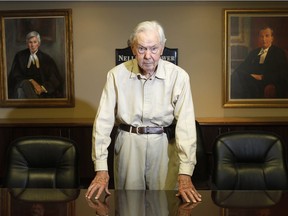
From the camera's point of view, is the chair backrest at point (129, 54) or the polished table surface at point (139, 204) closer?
the polished table surface at point (139, 204)

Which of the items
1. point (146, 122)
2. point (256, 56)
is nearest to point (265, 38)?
point (256, 56)

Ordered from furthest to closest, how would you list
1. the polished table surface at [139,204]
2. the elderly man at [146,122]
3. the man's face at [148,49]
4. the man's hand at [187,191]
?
1. the elderly man at [146,122]
2. the man's face at [148,49]
3. the man's hand at [187,191]
4. the polished table surface at [139,204]

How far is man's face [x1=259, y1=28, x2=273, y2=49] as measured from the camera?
14.5 feet

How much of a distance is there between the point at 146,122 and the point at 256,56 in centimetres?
267

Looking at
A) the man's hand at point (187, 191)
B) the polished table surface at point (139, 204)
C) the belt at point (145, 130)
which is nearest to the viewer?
the polished table surface at point (139, 204)

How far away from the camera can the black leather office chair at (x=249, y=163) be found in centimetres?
225

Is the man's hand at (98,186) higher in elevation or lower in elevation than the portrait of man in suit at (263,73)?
lower

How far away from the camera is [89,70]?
4531mm

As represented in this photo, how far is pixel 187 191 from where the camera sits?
1859mm

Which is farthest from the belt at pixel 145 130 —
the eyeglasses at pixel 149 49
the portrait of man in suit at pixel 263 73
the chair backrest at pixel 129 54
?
the portrait of man in suit at pixel 263 73

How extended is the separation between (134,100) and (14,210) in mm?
839

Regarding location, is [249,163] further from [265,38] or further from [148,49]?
[265,38]

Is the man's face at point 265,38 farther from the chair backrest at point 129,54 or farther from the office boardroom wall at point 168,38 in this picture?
the chair backrest at point 129,54

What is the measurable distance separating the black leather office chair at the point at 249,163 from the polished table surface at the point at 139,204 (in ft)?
0.95
